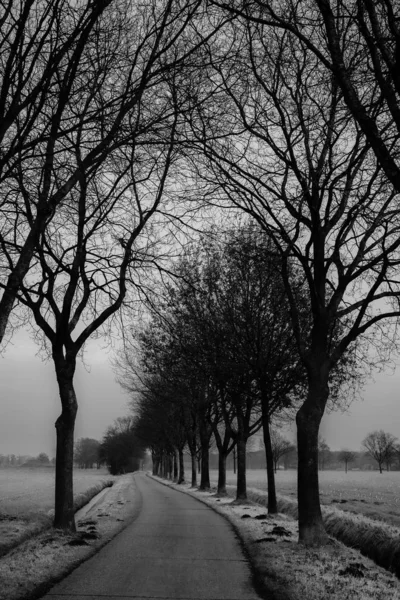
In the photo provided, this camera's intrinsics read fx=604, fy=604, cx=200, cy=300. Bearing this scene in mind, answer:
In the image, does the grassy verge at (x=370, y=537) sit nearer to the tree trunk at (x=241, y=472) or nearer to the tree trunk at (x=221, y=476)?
the tree trunk at (x=241, y=472)

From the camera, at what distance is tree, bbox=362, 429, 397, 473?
14175 cm

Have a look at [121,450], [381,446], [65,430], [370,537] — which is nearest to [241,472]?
[65,430]

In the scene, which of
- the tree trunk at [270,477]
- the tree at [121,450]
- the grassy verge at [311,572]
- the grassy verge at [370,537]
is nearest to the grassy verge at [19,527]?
the grassy verge at [311,572]

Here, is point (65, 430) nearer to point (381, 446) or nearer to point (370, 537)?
point (370, 537)

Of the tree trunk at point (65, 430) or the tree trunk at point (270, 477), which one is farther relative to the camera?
the tree trunk at point (270, 477)

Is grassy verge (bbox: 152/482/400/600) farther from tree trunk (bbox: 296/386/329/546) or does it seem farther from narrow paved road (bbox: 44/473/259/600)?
tree trunk (bbox: 296/386/329/546)

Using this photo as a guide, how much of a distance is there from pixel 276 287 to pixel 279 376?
3.58 metres

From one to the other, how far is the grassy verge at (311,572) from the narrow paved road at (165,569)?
380mm

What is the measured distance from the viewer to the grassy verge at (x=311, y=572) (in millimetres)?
9023

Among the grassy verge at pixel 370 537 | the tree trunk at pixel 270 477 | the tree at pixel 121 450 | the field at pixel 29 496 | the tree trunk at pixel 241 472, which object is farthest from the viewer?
the tree at pixel 121 450

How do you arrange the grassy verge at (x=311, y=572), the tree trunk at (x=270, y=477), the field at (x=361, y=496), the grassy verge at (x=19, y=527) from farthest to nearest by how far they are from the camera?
the field at (x=361, y=496)
the tree trunk at (x=270, y=477)
the grassy verge at (x=19, y=527)
the grassy verge at (x=311, y=572)

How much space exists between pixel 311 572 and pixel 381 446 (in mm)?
147770

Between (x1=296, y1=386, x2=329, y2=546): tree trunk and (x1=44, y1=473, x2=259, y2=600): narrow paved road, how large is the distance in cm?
189

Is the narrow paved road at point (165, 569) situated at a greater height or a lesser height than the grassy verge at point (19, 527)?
greater
